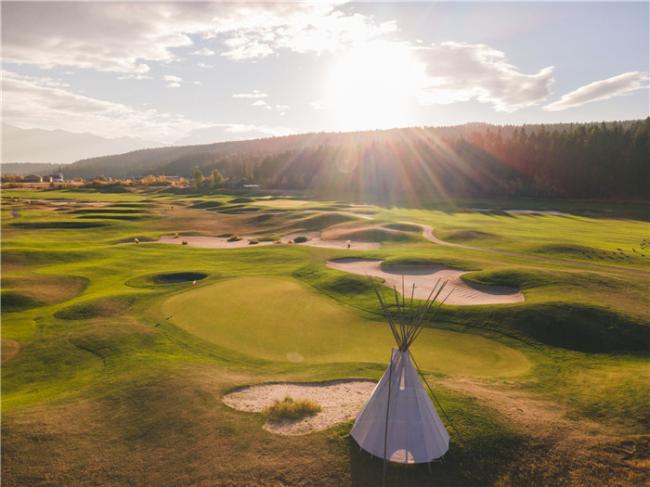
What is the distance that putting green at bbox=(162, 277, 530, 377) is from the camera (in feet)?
57.1

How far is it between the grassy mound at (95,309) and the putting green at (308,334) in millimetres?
2745

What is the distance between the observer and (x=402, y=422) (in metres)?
10.5

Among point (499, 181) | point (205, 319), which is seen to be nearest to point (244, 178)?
point (499, 181)

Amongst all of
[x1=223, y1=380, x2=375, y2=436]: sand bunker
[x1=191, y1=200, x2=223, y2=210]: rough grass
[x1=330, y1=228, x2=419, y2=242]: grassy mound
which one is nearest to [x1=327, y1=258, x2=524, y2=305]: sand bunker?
[x1=223, y1=380, x2=375, y2=436]: sand bunker

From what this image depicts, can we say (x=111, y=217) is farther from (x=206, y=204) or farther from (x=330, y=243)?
(x=330, y=243)

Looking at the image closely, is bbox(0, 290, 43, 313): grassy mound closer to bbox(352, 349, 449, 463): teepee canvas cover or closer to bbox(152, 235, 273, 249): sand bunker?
bbox(352, 349, 449, 463): teepee canvas cover

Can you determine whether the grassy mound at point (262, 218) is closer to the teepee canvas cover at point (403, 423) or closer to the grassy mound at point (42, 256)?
the grassy mound at point (42, 256)

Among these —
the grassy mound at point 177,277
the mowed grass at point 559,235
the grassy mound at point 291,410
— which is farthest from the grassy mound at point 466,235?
the grassy mound at point 291,410

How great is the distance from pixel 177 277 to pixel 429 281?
20201mm

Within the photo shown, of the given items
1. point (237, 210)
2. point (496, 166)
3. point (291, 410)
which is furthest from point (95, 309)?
point (496, 166)

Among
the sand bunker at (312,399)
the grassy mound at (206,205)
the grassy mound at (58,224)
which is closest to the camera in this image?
the sand bunker at (312,399)

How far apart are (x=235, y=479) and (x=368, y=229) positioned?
1756 inches

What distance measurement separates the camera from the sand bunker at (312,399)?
39.3 feet

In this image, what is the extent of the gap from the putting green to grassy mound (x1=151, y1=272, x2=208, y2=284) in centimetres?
454
